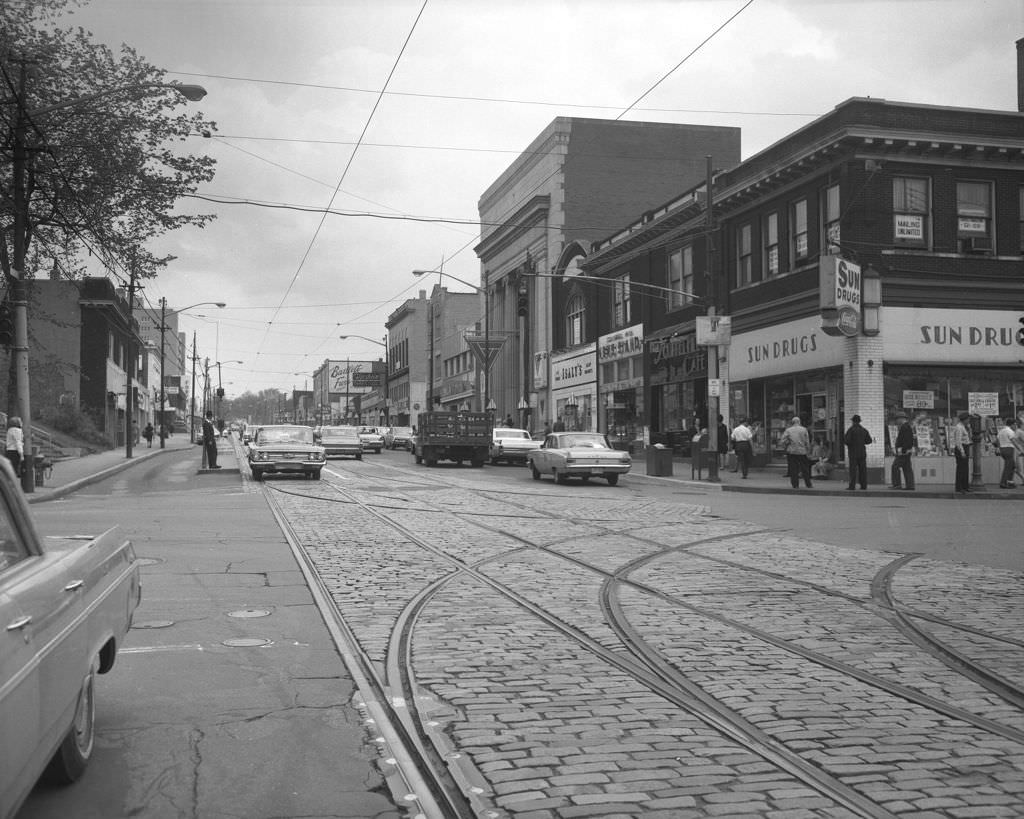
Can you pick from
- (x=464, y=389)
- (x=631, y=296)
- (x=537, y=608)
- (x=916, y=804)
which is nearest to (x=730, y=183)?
(x=631, y=296)

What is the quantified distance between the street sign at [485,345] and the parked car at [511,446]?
41.2 ft

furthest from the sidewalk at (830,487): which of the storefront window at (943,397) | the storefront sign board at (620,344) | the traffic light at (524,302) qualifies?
the traffic light at (524,302)

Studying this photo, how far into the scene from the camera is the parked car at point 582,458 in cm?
2692

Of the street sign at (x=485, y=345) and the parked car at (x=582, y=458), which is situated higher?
the street sign at (x=485, y=345)

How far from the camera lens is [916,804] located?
4.10m

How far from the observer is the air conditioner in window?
28.5 meters

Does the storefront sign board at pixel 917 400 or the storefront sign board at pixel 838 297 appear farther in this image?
the storefront sign board at pixel 917 400

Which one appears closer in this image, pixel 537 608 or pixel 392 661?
pixel 392 661

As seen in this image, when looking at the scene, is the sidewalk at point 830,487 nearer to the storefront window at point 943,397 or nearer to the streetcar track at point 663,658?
the storefront window at point 943,397

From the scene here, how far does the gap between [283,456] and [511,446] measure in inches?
482

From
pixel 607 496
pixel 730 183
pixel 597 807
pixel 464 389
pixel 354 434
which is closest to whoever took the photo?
pixel 597 807

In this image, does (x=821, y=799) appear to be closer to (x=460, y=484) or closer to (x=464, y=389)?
(x=460, y=484)

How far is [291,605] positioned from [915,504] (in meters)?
15.7

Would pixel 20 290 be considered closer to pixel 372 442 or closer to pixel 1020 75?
pixel 1020 75
